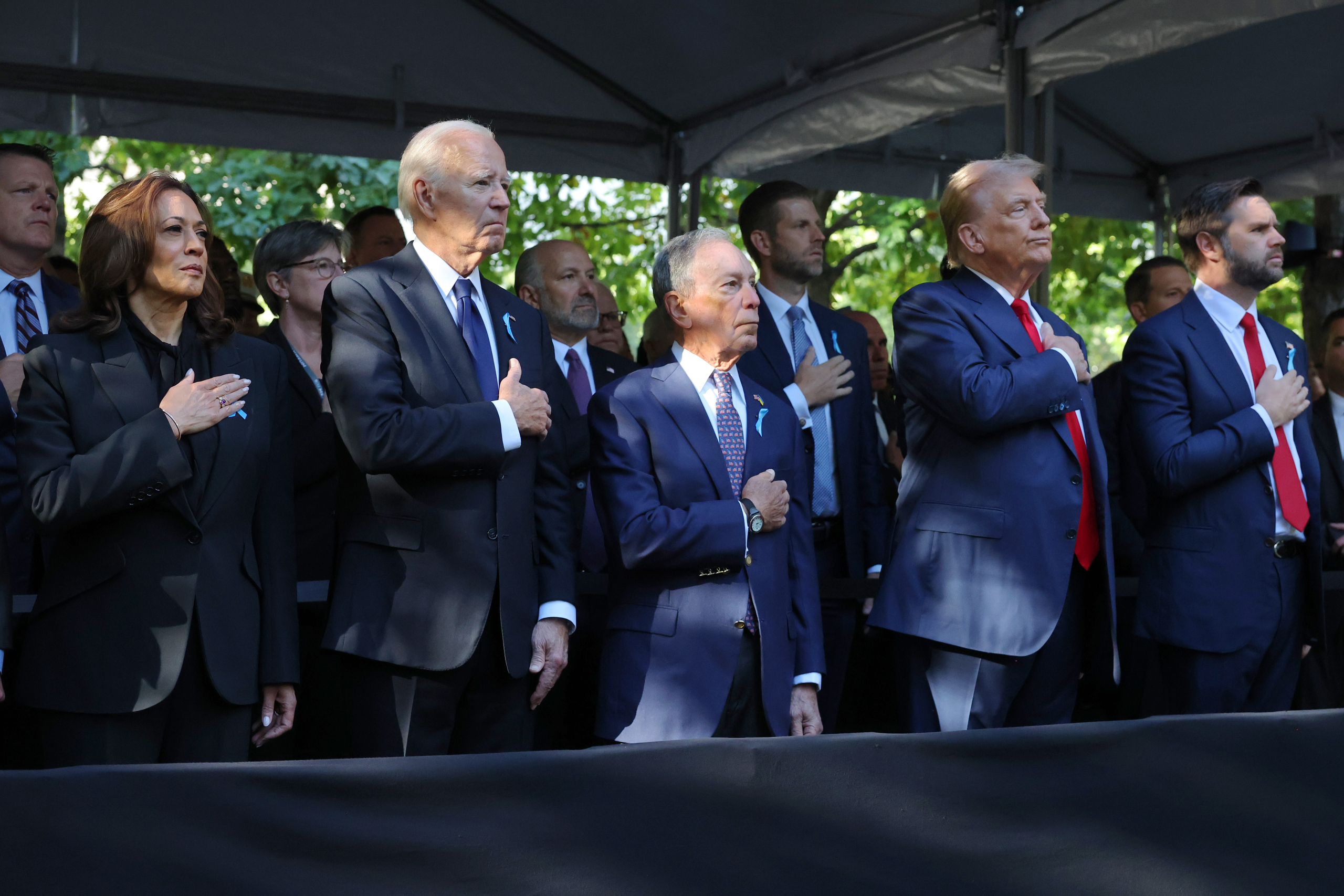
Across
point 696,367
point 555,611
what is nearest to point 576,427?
point 696,367

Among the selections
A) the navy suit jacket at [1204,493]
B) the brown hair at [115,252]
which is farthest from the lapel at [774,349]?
the brown hair at [115,252]

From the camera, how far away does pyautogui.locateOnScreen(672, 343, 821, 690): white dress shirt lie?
3.34m

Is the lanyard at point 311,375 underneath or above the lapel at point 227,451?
above

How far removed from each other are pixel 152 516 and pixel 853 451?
2157mm

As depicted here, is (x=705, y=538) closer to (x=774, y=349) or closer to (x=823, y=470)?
(x=823, y=470)

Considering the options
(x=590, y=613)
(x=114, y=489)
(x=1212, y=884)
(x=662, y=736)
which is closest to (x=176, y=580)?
(x=114, y=489)

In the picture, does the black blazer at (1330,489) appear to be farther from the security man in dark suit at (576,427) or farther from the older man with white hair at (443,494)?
the older man with white hair at (443,494)

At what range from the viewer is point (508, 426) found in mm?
2855

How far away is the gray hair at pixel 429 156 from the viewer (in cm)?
306

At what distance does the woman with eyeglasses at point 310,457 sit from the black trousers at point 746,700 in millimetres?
1036

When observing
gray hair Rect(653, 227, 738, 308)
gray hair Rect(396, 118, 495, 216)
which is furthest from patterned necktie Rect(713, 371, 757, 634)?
gray hair Rect(396, 118, 495, 216)

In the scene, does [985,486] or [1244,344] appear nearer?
[985,486]

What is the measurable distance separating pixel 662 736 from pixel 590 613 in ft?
3.53

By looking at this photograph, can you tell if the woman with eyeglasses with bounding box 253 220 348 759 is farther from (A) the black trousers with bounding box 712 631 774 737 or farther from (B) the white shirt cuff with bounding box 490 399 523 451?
(A) the black trousers with bounding box 712 631 774 737
